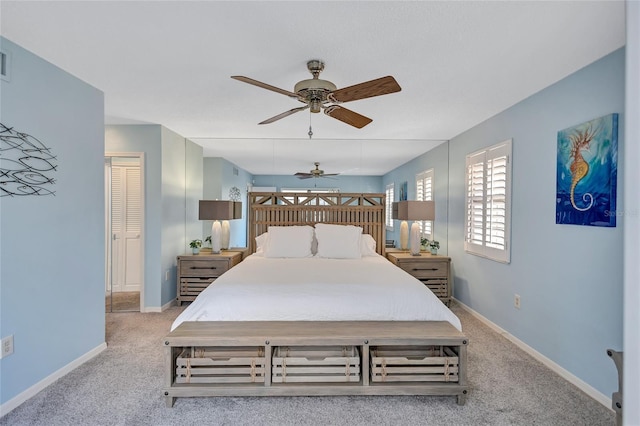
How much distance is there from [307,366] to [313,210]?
103 inches

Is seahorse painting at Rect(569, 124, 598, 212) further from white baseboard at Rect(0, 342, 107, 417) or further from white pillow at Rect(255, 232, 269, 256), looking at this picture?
white baseboard at Rect(0, 342, 107, 417)

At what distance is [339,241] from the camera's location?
4004 millimetres

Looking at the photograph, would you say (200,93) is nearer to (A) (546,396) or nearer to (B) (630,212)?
(B) (630,212)

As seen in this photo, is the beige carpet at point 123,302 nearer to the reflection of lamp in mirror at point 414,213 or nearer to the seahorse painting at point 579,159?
the reflection of lamp in mirror at point 414,213

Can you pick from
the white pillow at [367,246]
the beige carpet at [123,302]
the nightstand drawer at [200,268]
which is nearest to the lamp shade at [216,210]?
the nightstand drawer at [200,268]

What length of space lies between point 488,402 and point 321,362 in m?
1.17

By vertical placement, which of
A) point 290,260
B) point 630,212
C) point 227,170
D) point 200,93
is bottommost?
point 290,260

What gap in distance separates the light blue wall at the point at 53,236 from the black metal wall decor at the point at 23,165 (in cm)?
4

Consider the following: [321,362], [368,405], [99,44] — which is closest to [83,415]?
[321,362]

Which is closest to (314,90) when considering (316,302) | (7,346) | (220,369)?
(316,302)

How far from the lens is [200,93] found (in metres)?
2.96

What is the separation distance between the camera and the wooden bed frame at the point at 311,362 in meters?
2.16

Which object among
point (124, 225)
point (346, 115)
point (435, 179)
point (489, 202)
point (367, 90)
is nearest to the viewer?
point (367, 90)

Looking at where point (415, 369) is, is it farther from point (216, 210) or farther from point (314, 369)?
point (216, 210)
